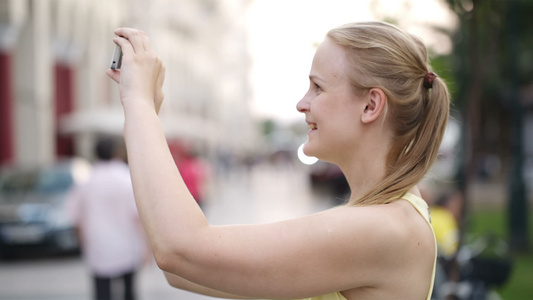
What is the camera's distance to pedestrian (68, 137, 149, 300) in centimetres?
534

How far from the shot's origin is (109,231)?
5.35 meters

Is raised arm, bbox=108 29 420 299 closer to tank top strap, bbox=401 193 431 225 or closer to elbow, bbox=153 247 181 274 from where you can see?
elbow, bbox=153 247 181 274

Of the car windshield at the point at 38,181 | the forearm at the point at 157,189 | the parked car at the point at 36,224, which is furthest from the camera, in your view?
the car windshield at the point at 38,181

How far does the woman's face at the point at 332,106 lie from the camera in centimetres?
144

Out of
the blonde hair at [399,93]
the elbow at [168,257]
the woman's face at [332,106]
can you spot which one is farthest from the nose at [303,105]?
the elbow at [168,257]

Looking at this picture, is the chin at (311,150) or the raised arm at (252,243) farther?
the chin at (311,150)

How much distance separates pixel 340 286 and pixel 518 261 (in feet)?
29.8

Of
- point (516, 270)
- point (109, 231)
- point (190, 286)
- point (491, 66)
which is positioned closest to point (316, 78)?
point (190, 286)

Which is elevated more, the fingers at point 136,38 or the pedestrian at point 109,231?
the fingers at point 136,38

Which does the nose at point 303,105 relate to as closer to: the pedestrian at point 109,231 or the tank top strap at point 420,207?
the tank top strap at point 420,207

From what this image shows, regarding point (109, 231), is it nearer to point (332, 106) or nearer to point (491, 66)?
point (332, 106)

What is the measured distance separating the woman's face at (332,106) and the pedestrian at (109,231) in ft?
13.5

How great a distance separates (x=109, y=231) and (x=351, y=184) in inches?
163

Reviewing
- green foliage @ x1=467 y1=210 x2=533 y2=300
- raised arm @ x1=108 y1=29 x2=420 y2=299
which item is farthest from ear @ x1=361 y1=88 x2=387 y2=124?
green foliage @ x1=467 y1=210 x2=533 y2=300
